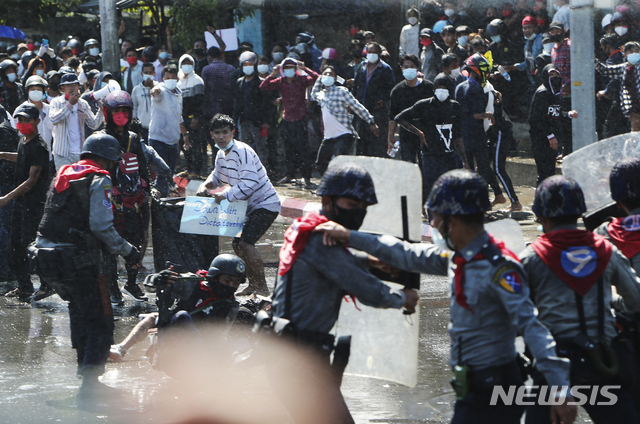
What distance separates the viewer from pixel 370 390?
554 centimetres

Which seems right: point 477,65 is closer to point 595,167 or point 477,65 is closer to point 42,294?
point 42,294

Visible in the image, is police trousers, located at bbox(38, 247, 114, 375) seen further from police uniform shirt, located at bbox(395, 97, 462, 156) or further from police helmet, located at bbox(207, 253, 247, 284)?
police uniform shirt, located at bbox(395, 97, 462, 156)

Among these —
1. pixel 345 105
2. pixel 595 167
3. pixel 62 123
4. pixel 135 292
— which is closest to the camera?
pixel 595 167

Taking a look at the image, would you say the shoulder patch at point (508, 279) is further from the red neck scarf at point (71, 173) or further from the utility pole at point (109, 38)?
the utility pole at point (109, 38)

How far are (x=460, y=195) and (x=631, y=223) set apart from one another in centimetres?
102

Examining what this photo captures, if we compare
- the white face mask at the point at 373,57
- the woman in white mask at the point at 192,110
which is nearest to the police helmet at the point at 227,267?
the white face mask at the point at 373,57

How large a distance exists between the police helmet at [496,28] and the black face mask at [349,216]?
12015 mm

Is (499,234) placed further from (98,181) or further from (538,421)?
(98,181)

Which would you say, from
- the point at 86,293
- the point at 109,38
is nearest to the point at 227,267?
the point at 86,293

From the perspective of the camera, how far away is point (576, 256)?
3.39 meters

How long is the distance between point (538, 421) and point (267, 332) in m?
1.14

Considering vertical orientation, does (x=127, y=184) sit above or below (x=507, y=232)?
below

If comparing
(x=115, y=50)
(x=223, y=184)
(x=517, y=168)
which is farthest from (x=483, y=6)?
(x=223, y=184)

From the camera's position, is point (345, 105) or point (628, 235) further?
point (345, 105)
